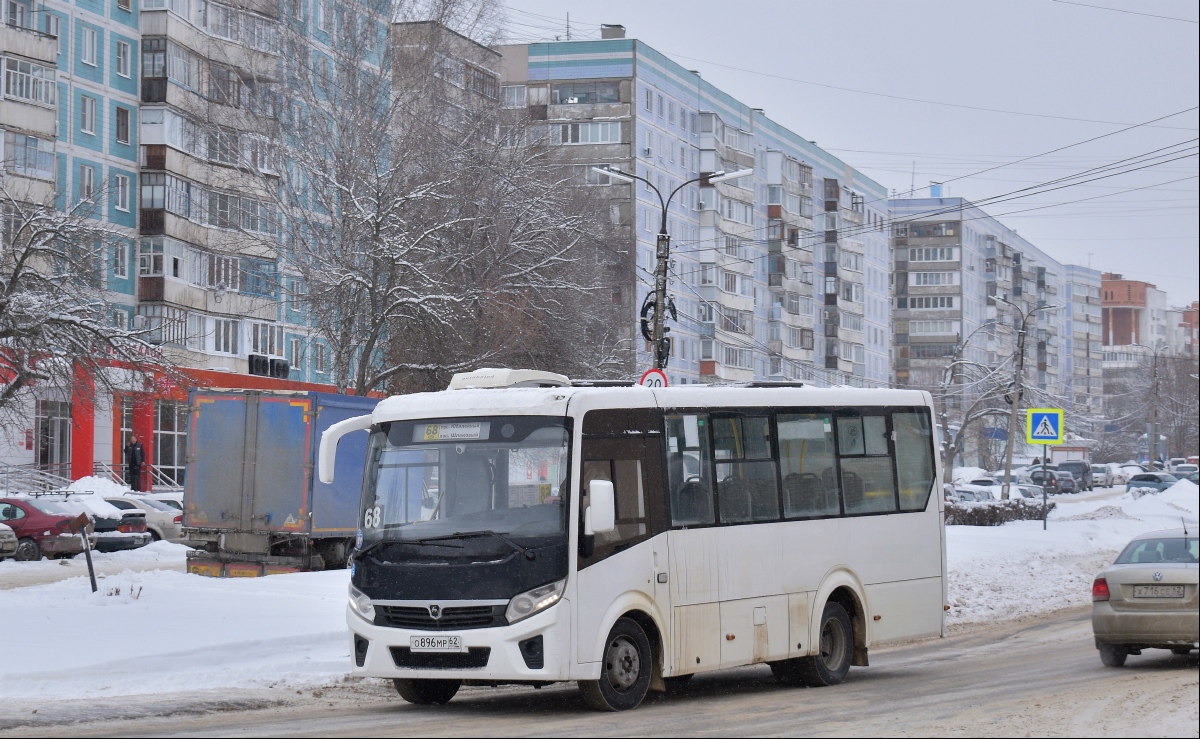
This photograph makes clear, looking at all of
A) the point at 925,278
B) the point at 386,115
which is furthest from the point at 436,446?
the point at 925,278

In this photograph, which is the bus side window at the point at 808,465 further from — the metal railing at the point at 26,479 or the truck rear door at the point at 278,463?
the metal railing at the point at 26,479

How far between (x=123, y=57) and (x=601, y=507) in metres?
46.6

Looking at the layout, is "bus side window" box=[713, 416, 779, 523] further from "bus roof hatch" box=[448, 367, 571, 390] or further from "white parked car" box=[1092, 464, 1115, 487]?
"white parked car" box=[1092, 464, 1115, 487]

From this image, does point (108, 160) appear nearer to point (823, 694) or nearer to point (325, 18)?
point (325, 18)

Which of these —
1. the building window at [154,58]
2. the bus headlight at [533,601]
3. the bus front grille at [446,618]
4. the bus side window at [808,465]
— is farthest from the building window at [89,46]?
the bus headlight at [533,601]

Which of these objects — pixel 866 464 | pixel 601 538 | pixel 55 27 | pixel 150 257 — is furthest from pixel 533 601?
pixel 150 257

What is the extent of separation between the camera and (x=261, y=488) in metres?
26.5

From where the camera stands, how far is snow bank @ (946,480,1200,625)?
26.4 metres

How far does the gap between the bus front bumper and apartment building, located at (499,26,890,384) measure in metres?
55.8

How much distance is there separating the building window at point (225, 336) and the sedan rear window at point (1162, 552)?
4366 cm

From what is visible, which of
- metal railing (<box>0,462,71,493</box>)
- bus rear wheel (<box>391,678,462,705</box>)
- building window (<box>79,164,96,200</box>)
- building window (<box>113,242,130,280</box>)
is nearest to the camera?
bus rear wheel (<box>391,678,462,705</box>)

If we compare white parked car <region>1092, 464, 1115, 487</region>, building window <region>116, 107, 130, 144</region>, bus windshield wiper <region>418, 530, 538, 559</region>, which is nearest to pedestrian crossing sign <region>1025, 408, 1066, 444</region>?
bus windshield wiper <region>418, 530, 538, 559</region>

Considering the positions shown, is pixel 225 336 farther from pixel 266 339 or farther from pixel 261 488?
pixel 261 488

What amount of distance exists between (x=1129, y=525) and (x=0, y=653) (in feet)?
126
